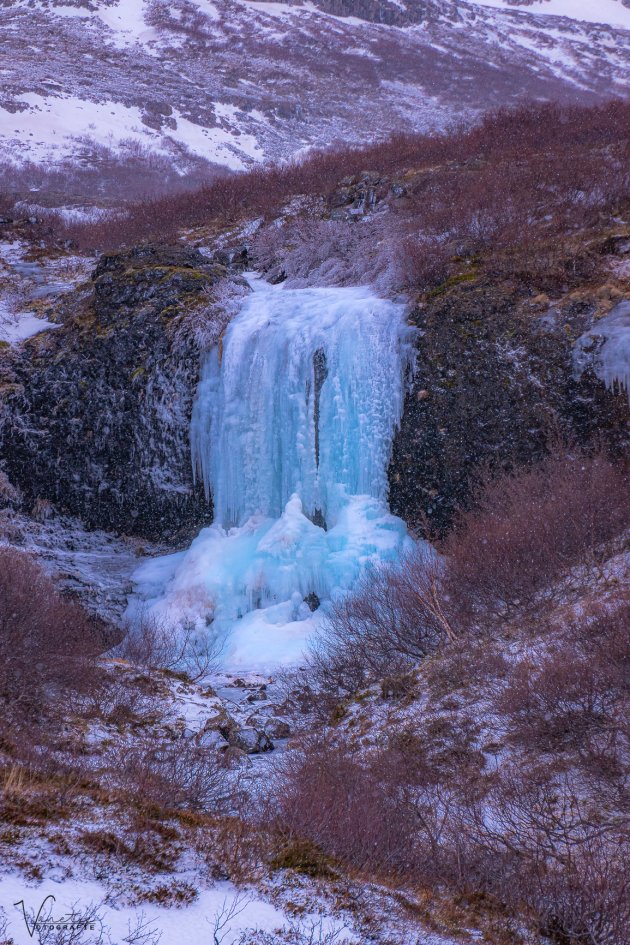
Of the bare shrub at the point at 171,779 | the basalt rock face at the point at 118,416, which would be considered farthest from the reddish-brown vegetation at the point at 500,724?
the basalt rock face at the point at 118,416

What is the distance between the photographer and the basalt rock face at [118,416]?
44.1ft

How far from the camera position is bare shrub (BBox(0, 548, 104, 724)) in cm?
669

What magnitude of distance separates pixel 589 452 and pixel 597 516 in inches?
94.0

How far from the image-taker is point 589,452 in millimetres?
10711

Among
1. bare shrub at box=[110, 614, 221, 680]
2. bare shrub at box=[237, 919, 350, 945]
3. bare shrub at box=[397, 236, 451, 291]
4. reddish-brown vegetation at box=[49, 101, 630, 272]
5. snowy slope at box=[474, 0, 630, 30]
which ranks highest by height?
snowy slope at box=[474, 0, 630, 30]

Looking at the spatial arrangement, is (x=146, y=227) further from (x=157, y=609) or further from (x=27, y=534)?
(x=157, y=609)

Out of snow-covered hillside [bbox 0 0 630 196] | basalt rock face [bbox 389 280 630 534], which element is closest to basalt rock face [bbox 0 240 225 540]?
basalt rock face [bbox 389 280 630 534]

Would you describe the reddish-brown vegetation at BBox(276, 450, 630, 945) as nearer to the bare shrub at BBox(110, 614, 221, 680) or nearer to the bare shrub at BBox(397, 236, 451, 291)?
the bare shrub at BBox(110, 614, 221, 680)

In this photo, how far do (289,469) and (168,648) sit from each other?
3768 mm

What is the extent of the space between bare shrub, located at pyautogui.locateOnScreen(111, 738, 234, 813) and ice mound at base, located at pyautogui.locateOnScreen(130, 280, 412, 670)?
4421 millimetres

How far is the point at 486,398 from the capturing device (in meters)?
11.8

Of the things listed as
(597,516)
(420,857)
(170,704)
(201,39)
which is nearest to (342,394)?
(597,516)

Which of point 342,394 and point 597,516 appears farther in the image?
point 342,394

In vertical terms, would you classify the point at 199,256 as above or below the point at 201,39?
below
